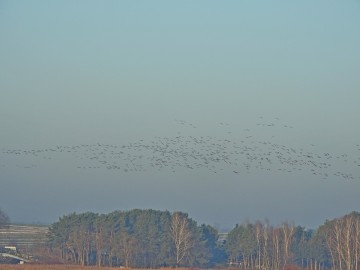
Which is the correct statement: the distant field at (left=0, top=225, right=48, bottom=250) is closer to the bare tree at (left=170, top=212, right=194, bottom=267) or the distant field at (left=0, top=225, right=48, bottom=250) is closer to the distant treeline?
the distant treeline

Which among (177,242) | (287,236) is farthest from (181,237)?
(287,236)

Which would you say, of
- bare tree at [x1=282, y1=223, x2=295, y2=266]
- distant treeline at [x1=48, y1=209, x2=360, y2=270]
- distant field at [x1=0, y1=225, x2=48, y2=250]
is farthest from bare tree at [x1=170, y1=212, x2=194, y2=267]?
distant field at [x1=0, y1=225, x2=48, y2=250]

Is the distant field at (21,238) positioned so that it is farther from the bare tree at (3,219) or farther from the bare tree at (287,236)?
the bare tree at (287,236)

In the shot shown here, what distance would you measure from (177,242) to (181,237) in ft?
2.52

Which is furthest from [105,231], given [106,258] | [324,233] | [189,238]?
[324,233]

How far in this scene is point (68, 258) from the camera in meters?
81.1

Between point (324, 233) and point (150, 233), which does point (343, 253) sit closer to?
point (324, 233)

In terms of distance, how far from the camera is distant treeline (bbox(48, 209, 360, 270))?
78.1 metres

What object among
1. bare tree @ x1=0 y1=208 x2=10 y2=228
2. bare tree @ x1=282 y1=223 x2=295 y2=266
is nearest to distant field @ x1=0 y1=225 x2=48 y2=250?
bare tree @ x1=0 y1=208 x2=10 y2=228

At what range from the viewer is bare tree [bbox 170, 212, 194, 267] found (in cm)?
7819

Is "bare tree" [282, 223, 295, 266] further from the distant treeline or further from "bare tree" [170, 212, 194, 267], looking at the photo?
"bare tree" [170, 212, 194, 267]

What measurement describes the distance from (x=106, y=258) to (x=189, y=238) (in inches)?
324

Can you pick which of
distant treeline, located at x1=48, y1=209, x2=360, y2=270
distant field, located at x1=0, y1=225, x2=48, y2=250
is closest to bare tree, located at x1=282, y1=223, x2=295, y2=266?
distant treeline, located at x1=48, y1=209, x2=360, y2=270

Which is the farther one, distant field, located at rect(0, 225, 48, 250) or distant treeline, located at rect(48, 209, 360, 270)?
distant field, located at rect(0, 225, 48, 250)
